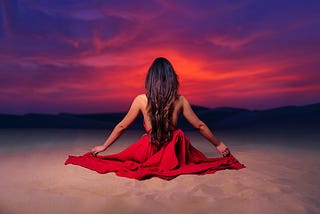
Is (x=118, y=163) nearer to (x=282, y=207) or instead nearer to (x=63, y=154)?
(x=63, y=154)

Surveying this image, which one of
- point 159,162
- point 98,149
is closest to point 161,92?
point 159,162

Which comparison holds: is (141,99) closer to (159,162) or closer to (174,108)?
(174,108)

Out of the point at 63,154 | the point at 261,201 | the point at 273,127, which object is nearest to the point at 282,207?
the point at 261,201

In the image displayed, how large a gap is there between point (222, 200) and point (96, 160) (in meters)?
1.78

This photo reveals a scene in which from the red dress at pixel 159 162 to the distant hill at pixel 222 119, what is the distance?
5648mm

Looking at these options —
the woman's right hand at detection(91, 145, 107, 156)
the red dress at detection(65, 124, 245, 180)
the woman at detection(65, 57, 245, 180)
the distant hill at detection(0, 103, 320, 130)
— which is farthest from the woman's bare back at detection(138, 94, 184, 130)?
the distant hill at detection(0, 103, 320, 130)

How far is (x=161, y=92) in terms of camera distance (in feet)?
11.9

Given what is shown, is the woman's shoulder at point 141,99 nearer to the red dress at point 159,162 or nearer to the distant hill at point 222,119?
the red dress at point 159,162

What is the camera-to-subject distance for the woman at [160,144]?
12.0ft

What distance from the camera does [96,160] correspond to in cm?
400

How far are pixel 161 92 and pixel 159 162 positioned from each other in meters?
0.76

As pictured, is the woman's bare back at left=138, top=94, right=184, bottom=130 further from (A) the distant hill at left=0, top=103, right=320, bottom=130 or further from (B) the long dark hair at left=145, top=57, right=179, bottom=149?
(A) the distant hill at left=0, top=103, right=320, bottom=130

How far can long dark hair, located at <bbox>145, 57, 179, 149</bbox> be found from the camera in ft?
12.0

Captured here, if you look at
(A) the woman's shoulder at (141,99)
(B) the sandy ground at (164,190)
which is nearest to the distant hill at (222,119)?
(B) the sandy ground at (164,190)
